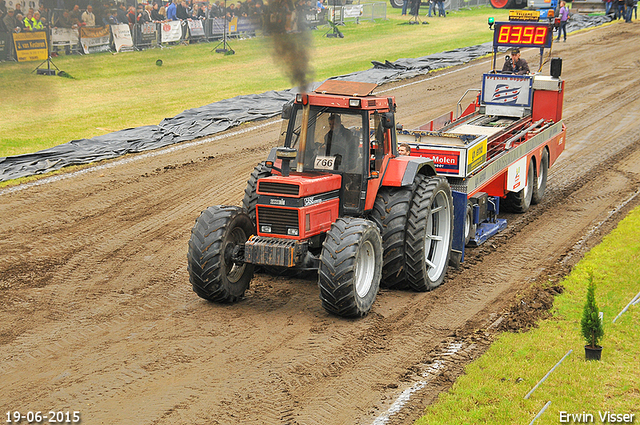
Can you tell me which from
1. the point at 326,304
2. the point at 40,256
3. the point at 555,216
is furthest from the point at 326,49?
the point at 326,304

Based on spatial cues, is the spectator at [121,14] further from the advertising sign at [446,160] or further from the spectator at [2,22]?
the advertising sign at [446,160]

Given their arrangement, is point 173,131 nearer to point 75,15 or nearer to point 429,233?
point 429,233

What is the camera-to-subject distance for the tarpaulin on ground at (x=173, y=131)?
15961mm

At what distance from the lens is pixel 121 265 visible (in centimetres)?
1076

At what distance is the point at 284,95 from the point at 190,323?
1603 cm

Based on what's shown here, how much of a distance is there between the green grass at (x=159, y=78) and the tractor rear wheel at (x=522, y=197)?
15.6 ft

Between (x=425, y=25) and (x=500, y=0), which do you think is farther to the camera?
(x=425, y=25)

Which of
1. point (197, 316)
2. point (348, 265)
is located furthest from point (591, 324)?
point (197, 316)

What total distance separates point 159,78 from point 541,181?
12.7 metres

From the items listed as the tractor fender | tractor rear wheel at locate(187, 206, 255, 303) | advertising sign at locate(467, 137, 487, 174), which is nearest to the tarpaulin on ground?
tractor rear wheel at locate(187, 206, 255, 303)

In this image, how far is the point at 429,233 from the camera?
9.94 m

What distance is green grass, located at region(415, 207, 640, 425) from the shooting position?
640 centimetres

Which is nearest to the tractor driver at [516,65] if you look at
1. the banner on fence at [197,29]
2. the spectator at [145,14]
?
the banner on fence at [197,29]

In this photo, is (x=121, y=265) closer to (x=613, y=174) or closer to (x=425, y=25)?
(x=613, y=174)
